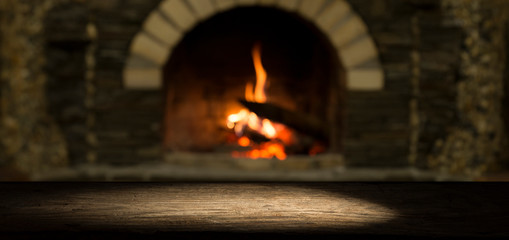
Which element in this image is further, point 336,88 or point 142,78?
point 336,88

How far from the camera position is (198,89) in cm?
417

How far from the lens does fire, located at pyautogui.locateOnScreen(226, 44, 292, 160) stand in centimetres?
383

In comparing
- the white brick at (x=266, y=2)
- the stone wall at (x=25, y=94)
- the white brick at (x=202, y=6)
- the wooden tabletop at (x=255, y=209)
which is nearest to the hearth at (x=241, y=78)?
the white brick at (x=202, y=6)

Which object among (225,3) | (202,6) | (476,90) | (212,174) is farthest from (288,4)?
A: (476,90)

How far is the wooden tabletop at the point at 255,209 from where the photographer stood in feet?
3.14

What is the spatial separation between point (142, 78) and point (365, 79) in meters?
1.57

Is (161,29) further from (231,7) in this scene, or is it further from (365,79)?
(365,79)

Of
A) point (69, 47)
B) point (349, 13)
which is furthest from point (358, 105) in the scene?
point (69, 47)

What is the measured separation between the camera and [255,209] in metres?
1.09

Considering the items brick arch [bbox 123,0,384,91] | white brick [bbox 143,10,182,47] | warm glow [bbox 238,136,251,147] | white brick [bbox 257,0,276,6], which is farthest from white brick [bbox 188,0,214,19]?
warm glow [bbox 238,136,251,147]

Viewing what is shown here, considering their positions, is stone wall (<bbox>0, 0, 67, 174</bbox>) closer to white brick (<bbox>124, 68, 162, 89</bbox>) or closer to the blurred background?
the blurred background

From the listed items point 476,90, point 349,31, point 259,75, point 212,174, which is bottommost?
point 212,174

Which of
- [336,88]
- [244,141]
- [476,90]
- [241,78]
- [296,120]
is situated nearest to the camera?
[476,90]

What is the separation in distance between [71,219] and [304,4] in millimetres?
2609
